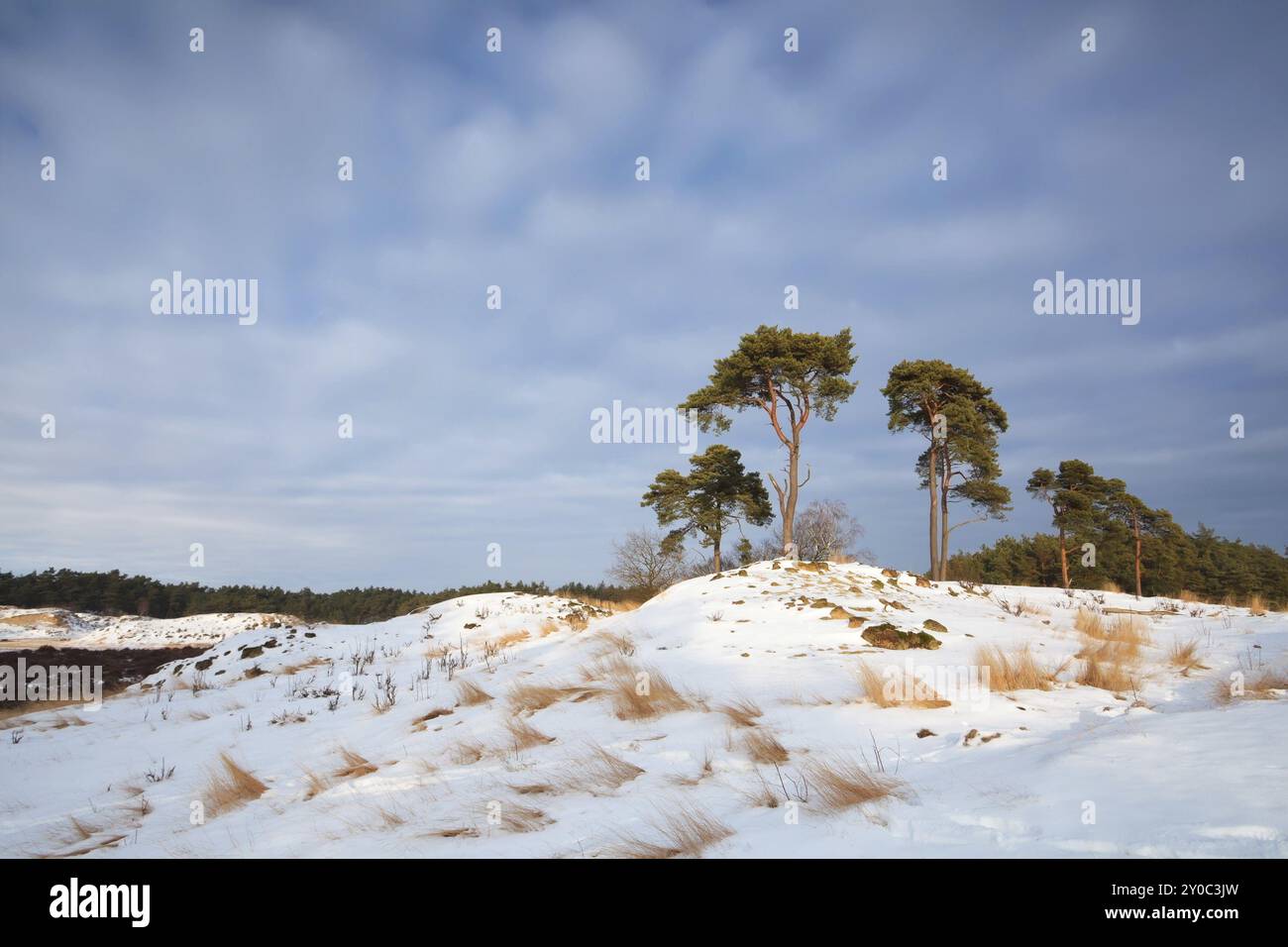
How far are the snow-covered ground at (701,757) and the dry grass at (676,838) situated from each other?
18 millimetres

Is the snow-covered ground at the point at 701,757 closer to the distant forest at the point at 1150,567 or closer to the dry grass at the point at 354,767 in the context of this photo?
the dry grass at the point at 354,767

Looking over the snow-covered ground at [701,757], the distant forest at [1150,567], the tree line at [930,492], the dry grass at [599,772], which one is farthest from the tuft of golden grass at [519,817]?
the distant forest at [1150,567]

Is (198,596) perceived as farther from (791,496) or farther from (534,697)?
(534,697)

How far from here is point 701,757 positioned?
4.20 meters

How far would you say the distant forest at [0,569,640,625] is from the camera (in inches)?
1357

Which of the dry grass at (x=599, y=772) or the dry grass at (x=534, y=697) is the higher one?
the dry grass at (x=599, y=772)

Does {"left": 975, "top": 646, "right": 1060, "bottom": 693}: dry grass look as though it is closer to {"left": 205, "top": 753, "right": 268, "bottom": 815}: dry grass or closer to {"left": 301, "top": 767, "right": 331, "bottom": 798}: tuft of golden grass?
{"left": 301, "top": 767, "right": 331, "bottom": 798}: tuft of golden grass

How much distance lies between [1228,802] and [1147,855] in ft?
1.64

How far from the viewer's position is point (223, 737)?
719 centimetres

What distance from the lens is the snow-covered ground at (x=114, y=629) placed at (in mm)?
24094

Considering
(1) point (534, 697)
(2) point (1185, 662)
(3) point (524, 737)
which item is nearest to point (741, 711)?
(3) point (524, 737)

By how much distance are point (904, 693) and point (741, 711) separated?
4.45 feet

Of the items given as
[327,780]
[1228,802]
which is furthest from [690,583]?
[1228,802]
